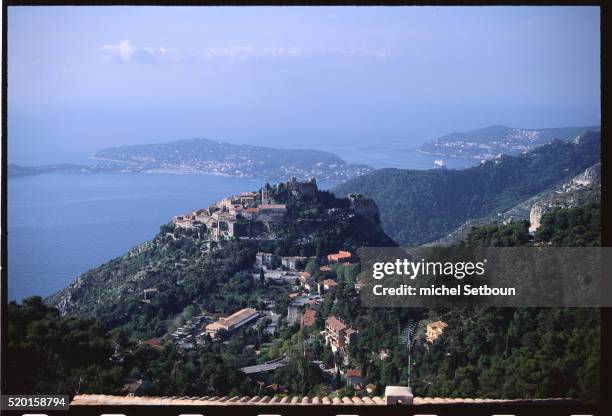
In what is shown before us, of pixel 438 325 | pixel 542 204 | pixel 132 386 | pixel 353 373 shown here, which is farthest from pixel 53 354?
pixel 542 204

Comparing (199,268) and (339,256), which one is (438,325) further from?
(199,268)

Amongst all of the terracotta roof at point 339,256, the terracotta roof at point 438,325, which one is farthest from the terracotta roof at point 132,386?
the terracotta roof at point 339,256

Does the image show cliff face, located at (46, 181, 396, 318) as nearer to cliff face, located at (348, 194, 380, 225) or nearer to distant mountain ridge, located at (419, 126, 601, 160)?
cliff face, located at (348, 194, 380, 225)

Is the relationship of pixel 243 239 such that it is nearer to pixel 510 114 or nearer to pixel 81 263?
pixel 81 263

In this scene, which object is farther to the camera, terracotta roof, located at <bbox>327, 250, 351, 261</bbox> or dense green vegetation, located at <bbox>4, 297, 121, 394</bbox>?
terracotta roof, located at <bbox>327, 250, 351, 261</bbox>

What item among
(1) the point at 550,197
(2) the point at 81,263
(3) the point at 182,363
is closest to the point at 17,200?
(3) the point at 182,363

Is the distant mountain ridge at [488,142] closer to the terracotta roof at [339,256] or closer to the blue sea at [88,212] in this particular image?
the blue sea at [88,212]

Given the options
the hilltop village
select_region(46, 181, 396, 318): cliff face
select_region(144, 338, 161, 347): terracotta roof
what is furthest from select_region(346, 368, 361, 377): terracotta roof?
select_region(144, 338, 161, 347): terracotta roof
